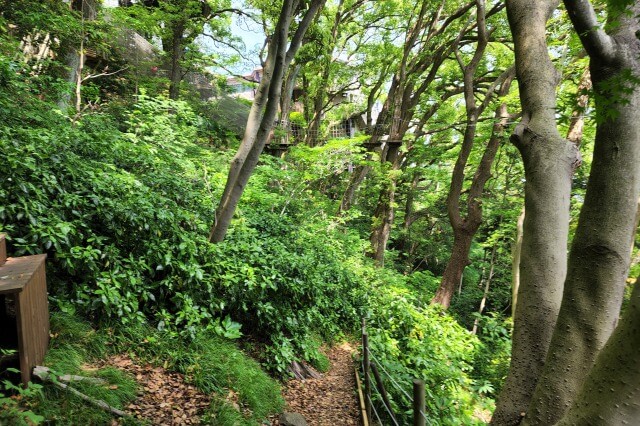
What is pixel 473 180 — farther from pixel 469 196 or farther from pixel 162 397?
pixel 162 397

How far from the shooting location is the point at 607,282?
1.94 meters

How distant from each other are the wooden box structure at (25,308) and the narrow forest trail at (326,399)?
2.40 meters

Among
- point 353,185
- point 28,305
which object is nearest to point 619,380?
point 28,305

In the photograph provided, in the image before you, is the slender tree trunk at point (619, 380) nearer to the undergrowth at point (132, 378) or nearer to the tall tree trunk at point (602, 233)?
the tall tree trunk at point (602, 233)

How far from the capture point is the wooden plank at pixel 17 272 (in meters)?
2.27

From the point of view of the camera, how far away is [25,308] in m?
2.37

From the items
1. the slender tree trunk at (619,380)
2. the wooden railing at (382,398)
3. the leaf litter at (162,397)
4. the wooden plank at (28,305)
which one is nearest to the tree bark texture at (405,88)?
the wooden railing at (382,398)

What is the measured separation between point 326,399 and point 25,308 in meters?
3.83

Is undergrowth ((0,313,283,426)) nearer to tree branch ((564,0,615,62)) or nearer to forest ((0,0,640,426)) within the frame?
forest ((0,0,640,426))

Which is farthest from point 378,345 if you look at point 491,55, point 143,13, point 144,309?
point 491,55

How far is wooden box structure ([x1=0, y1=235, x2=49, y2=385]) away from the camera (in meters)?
2.30

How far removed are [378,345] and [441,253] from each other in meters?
13.3

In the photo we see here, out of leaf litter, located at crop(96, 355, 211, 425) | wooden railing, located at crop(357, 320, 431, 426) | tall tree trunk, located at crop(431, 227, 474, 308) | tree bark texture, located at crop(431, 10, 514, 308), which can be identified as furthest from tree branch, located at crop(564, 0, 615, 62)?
tall tree trunk, located at crop(431, 227, 474, 308)

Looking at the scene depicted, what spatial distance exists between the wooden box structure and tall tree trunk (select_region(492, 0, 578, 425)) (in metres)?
3.40
